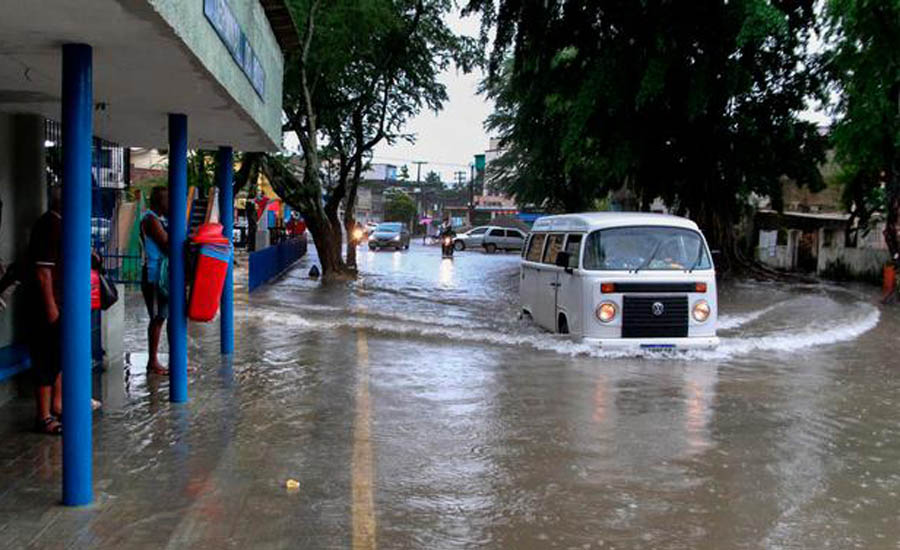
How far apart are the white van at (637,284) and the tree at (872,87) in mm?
10377

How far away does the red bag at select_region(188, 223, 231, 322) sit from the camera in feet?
22.4

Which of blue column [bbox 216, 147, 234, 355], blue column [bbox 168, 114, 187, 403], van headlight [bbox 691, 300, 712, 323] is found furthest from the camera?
van headlight [bbox 691, 300, 712, 323]

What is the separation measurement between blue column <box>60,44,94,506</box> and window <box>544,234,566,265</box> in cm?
828

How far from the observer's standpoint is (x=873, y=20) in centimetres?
1875

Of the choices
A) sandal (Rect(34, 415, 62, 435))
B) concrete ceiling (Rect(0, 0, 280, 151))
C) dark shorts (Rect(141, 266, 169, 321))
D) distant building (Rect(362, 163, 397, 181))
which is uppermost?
distant building (Rect(362, 163, 397, 181))

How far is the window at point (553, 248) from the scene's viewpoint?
12259 millimetres

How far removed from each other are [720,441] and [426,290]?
1505cm

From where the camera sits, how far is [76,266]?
15.4ft

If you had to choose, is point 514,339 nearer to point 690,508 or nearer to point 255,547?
point 690,508

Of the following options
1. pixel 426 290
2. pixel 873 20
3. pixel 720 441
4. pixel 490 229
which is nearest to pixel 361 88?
pixel 426 290

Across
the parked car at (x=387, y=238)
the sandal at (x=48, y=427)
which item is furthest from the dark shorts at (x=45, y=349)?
the parked car at (x=387, y=238)

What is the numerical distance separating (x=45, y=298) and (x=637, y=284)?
7076 mm

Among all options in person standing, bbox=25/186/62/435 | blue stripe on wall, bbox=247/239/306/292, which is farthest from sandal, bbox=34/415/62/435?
blue stripe on wall, bbox=247/239/306/292

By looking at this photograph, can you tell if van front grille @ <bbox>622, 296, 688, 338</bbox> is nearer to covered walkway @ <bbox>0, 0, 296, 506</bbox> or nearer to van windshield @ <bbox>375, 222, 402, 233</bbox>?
covered walkway @ <bbox>0, 0, 296, 506</bbox>
